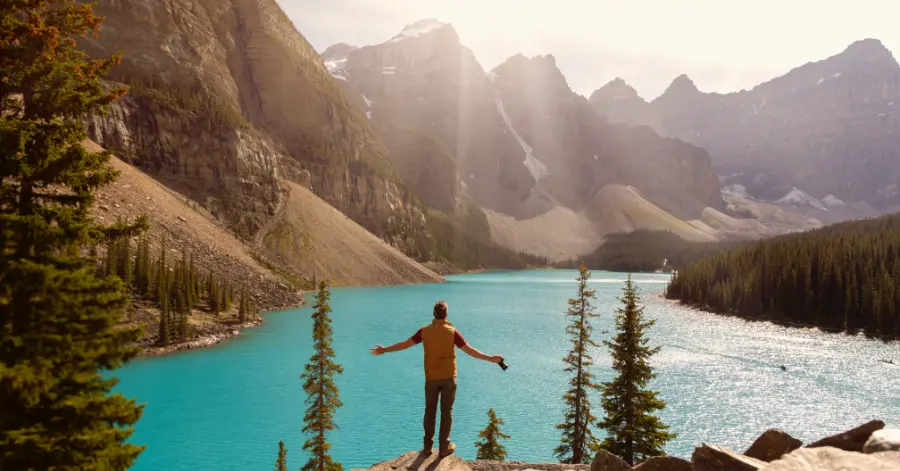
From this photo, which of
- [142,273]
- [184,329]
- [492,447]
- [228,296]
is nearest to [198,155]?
[228,296]

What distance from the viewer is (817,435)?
3841 centimetres

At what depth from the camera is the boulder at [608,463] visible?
442 inches

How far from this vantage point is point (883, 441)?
28.3ft

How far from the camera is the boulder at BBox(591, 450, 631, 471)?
36.9 feet

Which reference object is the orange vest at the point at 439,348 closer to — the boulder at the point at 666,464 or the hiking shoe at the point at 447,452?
the hiking shoe at the point at 447,452

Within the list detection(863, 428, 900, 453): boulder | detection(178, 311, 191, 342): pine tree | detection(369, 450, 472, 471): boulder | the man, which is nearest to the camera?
detection(863, 428, 900, 453): boulder

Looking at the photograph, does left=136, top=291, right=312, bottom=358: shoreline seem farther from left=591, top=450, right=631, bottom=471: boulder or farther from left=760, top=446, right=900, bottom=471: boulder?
left=760, top=446, right=900, bottom=471: boulder

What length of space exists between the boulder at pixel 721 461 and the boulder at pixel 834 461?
29 centimetres

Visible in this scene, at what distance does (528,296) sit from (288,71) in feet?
422

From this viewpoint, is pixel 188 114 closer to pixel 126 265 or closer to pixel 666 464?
pixel 126 265

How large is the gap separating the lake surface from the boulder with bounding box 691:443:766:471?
85.0ft

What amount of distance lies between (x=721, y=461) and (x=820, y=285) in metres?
A: 120

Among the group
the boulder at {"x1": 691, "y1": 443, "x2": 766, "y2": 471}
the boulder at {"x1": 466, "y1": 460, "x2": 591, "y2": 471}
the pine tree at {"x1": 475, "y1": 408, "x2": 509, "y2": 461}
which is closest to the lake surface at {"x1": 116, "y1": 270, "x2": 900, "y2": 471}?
the pine tree at {"x1": 475, "y1": 408, "x2": 509, "y2": 461}

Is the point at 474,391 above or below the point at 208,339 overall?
above
